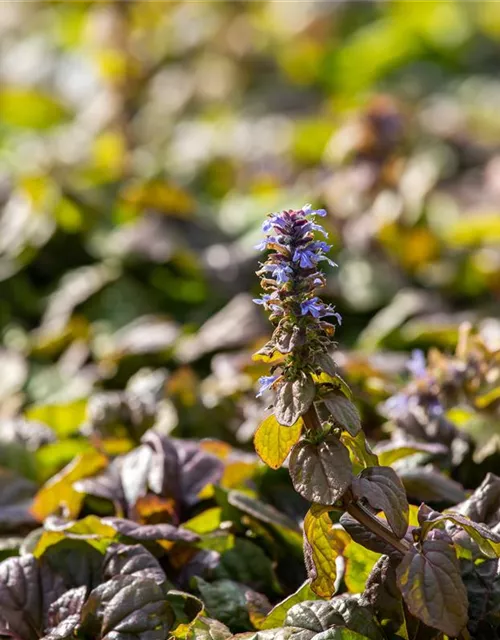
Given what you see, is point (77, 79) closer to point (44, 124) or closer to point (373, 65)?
point (44, 124)

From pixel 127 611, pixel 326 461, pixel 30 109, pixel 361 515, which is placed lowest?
pixel 127 611

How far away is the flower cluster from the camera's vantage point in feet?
4.28

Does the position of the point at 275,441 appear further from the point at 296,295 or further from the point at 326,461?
the point at 296,295

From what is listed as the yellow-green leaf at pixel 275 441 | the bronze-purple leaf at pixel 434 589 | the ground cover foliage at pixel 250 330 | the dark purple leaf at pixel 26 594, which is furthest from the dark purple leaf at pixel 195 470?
the bronze-purple leaf at pixel 434 589

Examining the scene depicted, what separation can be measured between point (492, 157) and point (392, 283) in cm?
174

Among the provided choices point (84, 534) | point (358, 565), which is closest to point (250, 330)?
point (84, 534)

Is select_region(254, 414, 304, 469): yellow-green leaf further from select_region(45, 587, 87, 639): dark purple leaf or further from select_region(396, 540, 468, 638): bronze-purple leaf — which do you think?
select_region(45, 587, 87, 639): dark purple leaf

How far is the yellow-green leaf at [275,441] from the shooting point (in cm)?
137

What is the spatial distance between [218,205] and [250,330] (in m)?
1.42

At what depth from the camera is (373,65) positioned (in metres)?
6.27

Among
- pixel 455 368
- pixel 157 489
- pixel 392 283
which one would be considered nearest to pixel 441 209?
pixel 392 283

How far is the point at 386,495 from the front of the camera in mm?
1321

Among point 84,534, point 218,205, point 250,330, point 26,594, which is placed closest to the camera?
point 26,594

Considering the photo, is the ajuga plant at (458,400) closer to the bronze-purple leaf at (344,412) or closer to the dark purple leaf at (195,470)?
the dark purple leaf at (195,470)
